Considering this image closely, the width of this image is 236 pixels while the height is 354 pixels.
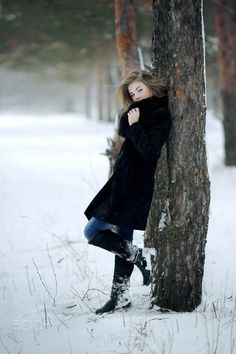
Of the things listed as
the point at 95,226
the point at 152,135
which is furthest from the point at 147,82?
the point at 95,226

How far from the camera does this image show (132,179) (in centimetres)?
313

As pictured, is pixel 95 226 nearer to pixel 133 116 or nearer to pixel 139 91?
pixel 133 116

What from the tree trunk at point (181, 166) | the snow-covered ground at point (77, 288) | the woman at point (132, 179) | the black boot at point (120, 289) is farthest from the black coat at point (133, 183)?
the snow-covered ground at point (77, 288)

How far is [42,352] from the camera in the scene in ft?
8.85

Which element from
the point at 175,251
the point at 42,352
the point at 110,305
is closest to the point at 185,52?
the point at 175,251

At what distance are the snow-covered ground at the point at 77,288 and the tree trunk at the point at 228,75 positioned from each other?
2.23 ft

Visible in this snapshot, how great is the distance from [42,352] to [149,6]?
32.0ft

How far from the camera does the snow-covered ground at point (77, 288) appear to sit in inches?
107

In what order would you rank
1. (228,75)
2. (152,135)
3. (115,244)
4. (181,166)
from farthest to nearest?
1. (228,75)
2. (115,244)
3. (181,166)
4. (152,135)

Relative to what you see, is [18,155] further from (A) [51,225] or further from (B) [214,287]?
(B) [214,287]

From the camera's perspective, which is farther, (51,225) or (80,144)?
(80,144)

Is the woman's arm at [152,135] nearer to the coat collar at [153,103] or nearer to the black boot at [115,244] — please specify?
the coat collar at [153,103]

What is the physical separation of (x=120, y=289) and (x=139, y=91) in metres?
1.63

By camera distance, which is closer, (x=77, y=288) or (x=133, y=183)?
(x=133, y=183)
